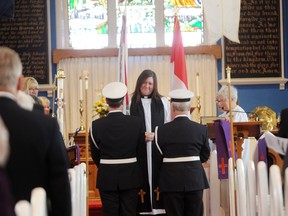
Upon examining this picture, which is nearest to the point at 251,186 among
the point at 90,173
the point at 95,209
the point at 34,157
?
the point at 34,157

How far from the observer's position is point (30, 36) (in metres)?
11.3

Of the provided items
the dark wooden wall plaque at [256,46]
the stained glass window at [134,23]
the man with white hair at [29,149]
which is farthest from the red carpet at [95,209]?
the dark wooden wall plaque at [256,46]

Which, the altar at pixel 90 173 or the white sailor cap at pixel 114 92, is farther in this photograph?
the altar at pixel 90 173

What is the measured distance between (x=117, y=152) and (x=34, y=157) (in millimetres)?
2899

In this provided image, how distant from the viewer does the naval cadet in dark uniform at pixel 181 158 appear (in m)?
5.66

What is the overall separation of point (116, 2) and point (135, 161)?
6.21 meters

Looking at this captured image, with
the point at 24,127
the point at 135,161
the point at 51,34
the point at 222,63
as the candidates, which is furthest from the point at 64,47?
the point at 24,127

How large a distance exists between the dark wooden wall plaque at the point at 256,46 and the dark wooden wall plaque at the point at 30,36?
330 centimetres

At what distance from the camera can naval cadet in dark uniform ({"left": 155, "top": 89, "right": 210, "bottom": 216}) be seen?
5.66 meters

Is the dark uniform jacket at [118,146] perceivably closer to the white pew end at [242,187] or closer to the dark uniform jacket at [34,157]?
the white pew end at [242,187]

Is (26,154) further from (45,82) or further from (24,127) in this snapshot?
(45,82)

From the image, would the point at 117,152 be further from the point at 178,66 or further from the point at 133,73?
the point at 133,73

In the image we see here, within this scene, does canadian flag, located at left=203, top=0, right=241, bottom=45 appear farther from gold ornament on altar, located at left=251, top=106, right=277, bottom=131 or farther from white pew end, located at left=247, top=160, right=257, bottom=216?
white pew end, located at left=247, top=160, right=257, bottom=216

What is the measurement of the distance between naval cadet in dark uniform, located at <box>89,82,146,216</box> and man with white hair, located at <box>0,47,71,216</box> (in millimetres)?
2719
